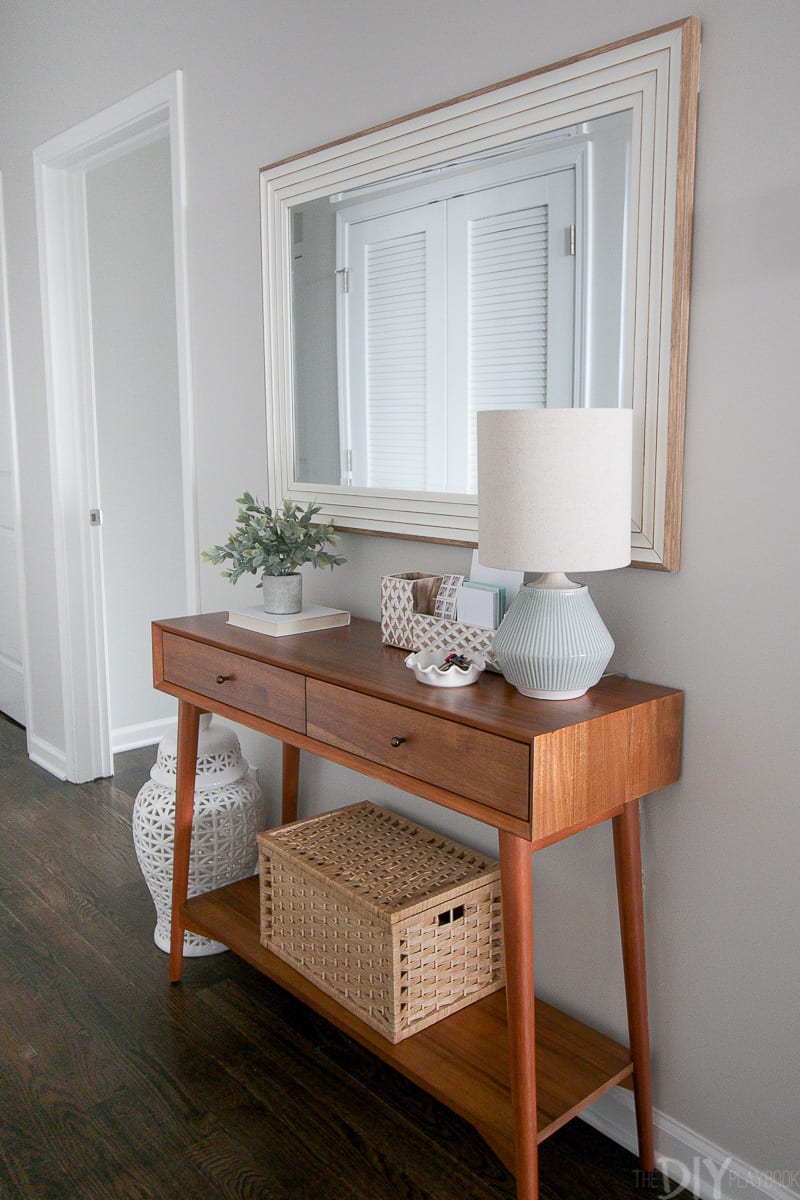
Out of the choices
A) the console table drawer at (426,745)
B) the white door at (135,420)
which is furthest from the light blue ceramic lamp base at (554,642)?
the white door at (135,420)

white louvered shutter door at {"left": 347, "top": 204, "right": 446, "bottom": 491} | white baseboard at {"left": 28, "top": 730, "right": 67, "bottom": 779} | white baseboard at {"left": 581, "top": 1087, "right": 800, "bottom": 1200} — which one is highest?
white louvered shutter door at {"left": 347, "top": 204, "right": 446, "bottom": 491}

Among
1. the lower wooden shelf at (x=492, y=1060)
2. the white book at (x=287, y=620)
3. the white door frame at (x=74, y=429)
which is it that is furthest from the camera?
the white door frame at (x=74, y=429)

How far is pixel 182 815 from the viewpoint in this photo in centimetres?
219

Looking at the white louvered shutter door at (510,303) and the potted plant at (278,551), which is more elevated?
the white louvered shutter door at (510,303)

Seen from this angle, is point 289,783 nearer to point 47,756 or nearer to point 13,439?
point 47,756

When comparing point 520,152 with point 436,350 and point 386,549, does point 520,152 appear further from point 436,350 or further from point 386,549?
point 386,549

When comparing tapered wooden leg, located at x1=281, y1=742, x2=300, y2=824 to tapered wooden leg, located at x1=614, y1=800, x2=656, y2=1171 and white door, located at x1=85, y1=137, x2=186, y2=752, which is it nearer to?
tapered wooden leg, located at x1=614, y1=800, x2=656, y2=1171

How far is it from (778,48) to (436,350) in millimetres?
761

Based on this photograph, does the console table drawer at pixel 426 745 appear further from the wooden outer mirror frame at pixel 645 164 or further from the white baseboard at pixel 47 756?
the white baseboard at pixel 47 756

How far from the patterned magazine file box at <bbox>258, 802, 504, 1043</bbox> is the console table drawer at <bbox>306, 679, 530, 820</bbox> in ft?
1.00

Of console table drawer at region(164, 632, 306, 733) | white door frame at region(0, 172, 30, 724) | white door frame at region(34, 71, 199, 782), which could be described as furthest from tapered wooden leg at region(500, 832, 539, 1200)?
white door frame at region(0, 172, 30, 724)

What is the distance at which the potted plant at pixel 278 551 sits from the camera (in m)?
2.04

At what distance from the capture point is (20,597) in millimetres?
3775

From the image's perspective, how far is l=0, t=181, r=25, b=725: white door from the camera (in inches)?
145
